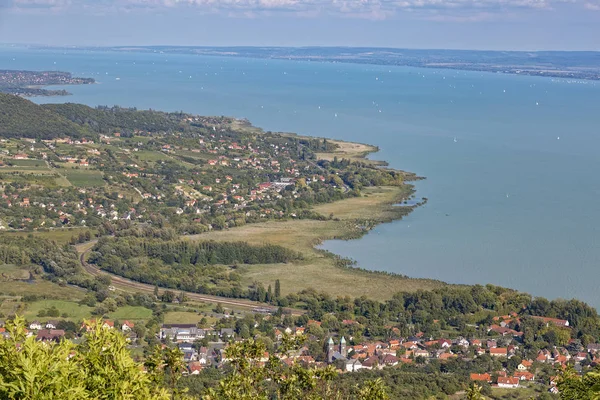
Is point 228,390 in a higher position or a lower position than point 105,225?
higher

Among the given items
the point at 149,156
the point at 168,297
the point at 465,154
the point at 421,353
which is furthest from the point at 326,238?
the point at 465,154

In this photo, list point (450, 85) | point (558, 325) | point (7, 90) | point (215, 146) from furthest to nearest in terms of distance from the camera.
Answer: point (450, 85), point (7, 90), point (215, 146), point (558, 325)

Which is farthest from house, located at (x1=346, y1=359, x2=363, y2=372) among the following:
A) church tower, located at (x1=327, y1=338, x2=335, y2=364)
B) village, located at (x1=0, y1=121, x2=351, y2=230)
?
village, located at (x1=0, y1=121, x2=351, y2=230)

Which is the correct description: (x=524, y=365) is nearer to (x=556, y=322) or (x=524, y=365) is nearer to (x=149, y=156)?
(x=556, y=322)

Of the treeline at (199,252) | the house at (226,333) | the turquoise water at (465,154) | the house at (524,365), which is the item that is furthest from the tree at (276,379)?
the treeline at (199,252)

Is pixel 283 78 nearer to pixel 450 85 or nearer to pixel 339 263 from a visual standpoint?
pixel 450 85

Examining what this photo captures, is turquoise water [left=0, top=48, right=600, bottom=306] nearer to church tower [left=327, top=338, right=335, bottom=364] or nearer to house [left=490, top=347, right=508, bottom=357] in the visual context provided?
house [left=490, top=347, right=508, bottom=357]

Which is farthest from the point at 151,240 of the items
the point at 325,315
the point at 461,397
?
the point at 461,397
